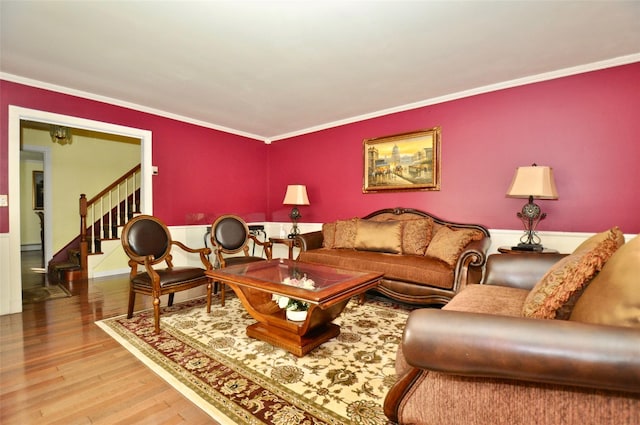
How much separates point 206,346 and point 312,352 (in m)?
0.81

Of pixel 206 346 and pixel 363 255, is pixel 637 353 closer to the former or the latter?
pixel 206 346

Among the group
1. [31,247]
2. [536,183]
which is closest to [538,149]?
[536,183]

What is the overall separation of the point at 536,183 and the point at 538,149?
2.06 feet

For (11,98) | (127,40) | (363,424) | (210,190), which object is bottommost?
(363,424)

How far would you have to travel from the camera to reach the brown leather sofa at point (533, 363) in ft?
2.63

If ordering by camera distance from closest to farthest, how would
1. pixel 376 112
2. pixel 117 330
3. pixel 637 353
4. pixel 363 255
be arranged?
1. pixel 637 353
2. pixel 117 330
3. pixel 363 255
4. pixel 376 112

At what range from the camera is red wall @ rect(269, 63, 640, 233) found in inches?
108

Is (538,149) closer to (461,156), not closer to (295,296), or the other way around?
(461,156)

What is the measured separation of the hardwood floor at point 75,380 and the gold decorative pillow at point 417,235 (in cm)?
268

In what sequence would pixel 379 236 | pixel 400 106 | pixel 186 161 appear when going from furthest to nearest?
pixel 186 161 < pixel 400 106 < pixel 379 236

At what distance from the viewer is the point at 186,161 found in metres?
4.48

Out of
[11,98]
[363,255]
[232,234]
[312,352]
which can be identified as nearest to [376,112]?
[363,255]

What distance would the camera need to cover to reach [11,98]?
307 centimetres

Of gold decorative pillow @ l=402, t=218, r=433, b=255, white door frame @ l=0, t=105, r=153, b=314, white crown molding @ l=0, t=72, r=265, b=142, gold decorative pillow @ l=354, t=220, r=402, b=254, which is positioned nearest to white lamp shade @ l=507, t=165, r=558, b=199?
gold decorative pillow @ l=402, t=218, r=433, b=255
